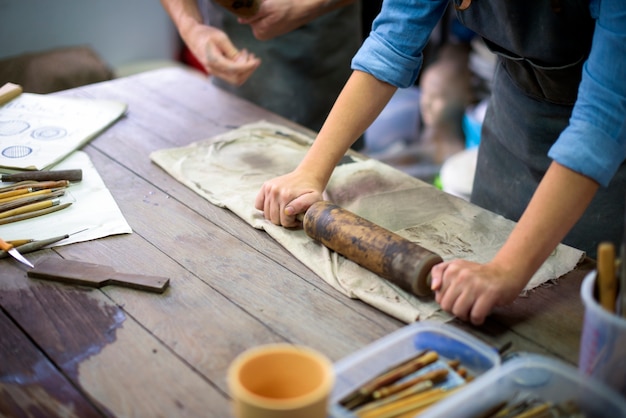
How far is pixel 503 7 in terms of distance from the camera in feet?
4.34

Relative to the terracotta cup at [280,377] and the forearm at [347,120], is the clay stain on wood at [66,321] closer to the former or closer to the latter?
the terracotta cup at [280,377]

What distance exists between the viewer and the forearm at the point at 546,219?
1.09 metres

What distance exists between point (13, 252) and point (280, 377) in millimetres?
757

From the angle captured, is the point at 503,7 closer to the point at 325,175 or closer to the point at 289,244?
the point at 325,175

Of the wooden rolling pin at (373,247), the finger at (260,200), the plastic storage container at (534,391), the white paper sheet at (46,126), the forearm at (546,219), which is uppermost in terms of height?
the forearm at (546,219)

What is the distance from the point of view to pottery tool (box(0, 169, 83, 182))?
1.61 meters

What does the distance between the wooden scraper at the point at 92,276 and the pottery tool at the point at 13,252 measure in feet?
0.10

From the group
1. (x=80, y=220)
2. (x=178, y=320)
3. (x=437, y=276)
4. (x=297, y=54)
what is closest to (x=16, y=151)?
(x=80, y=220)

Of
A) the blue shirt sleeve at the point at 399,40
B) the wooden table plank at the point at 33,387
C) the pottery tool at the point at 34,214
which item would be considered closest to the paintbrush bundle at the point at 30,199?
the pottery tool at the point at 34,214

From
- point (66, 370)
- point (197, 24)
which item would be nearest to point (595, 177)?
point (66, 370)

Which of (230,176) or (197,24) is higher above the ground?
(197,24)

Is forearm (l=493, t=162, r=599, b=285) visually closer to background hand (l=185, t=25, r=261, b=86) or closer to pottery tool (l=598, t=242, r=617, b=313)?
pottery tool (l=598, t=242, r=617, b=313)

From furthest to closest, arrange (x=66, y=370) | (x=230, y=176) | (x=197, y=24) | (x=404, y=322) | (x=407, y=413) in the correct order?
(x=197, y=24) < (x=230, y=176) < (x=404, y=322) < (x=66, y=370) < (x=407, y=413)

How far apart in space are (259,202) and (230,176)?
0.77 feet
